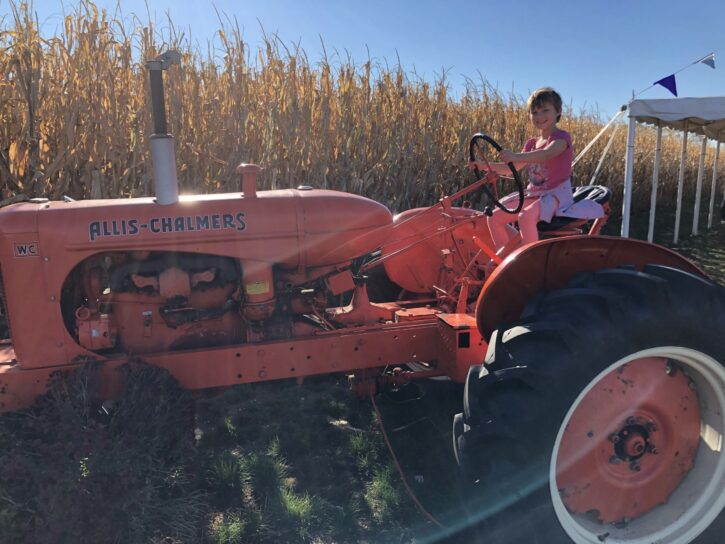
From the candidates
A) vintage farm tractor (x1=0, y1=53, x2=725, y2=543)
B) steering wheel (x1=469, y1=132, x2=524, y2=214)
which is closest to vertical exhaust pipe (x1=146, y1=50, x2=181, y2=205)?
vintage farm tractor (x1=0, y1=53, x2=725, y2=543)

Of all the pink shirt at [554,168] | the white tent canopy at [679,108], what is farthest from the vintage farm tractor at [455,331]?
the white tent canopy at [679,108]

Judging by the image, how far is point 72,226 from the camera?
2.20 m

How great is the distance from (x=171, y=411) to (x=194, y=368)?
206 mm

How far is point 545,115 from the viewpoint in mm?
3092

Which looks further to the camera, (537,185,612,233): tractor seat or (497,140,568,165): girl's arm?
(537,185,612,233): tractor seat

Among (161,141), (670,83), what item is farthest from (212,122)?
(670,83)

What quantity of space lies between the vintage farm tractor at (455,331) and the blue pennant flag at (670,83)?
5.93 m

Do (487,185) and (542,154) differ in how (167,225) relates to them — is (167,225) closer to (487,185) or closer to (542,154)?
(487,185)

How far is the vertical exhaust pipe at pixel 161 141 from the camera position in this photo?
219 cm

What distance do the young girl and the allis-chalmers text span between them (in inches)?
55.1

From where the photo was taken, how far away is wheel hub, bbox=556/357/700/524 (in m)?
2.00

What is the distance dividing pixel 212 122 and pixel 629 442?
416 centimetres

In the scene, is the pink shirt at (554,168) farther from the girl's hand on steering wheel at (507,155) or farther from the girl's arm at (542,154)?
the girl's hand on steering wheel at (507,155)

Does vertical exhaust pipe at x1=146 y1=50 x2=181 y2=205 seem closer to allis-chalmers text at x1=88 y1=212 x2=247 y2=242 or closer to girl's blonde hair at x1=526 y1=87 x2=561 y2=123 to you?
allis-chalmers text at x1=88 y1=212 x2=247 y2=242
